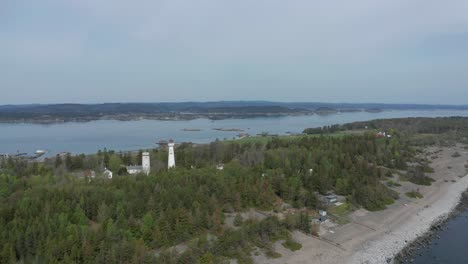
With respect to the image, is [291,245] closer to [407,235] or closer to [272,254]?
[272,254]

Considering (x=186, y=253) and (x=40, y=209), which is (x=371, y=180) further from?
(x=40, y=209)

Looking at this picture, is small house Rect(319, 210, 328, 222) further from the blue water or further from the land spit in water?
the blue water

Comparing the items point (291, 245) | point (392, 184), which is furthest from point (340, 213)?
point (392, 184)

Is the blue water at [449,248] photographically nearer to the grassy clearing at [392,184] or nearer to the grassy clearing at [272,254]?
the grassy clearing at [392,184]

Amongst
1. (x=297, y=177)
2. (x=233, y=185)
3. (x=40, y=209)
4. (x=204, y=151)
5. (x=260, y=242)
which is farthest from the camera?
(x=204, y=151)

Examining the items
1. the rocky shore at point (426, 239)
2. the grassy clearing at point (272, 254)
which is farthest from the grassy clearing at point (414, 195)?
the grassy clearing at point (272, 254)

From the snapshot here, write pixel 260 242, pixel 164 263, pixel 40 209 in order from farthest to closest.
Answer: pixel 260 242 < pixel 40 209 < pixel 164 263

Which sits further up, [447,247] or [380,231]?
[380,231]

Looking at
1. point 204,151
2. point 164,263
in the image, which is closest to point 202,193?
point 164,263
